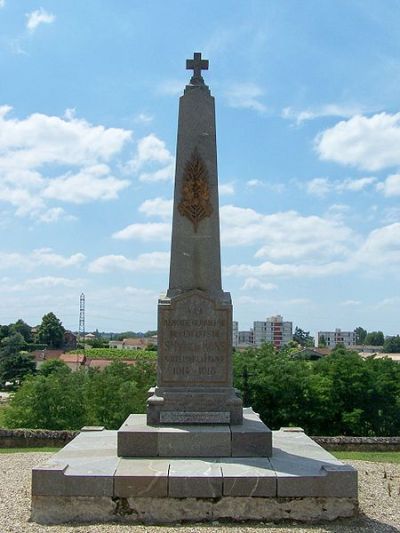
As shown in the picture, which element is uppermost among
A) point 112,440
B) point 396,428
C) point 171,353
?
point 171,353

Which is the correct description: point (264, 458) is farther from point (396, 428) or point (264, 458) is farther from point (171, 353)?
point (396, 428)

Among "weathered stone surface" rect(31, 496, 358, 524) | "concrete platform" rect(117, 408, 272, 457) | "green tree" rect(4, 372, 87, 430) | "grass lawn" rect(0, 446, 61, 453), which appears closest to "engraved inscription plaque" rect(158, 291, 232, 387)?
"concrete platform" rect(117, 408, 272, 457)

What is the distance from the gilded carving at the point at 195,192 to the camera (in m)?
10.1

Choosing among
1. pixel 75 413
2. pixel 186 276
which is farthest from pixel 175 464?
pixel 75 413

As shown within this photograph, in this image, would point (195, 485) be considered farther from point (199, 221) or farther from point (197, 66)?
point (197, 66)

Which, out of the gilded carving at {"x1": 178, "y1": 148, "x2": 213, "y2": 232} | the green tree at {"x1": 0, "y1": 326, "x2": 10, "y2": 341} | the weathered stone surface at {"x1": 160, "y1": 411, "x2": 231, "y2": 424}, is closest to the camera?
the weathered stone surface at {"x1": 160, "y1": 411, "x2": 231, "y2": 424}

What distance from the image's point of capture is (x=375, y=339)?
593 ft

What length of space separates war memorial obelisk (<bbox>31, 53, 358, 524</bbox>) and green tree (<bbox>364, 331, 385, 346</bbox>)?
175 meters

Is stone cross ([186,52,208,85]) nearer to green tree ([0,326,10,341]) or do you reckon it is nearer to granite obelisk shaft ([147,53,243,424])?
granite obelisk shaft ([147,53,243,424])

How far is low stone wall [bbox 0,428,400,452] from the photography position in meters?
15.0

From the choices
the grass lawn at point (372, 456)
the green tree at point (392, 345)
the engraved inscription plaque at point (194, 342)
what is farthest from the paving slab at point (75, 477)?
the green tree at point (392, 345)

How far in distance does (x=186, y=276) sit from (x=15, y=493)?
13.2ft

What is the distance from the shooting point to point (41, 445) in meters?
15.4

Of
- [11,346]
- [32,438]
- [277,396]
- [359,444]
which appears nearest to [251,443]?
[359,444]
